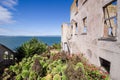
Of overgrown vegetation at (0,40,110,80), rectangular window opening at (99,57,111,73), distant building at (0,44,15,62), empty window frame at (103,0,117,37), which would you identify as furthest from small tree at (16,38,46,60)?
rectangular window opening at (99,57,111,73)

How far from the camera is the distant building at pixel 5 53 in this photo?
818 inches

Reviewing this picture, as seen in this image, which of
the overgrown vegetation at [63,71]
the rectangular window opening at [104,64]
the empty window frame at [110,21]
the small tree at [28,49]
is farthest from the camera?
the small tree at [28,49]

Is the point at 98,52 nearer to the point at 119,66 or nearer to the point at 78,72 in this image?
the point at 119,66

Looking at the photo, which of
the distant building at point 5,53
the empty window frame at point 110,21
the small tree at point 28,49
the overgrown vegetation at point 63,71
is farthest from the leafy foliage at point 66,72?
the small tree at point 28,49

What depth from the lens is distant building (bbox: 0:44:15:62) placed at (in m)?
20.8

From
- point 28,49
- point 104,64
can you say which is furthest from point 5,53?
point 104,64

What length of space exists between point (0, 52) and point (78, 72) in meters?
17.1

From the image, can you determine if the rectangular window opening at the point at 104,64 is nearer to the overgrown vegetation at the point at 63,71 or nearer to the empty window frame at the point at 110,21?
the overgrown vegetation at the point at 63,71

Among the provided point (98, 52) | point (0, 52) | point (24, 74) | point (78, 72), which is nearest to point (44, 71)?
point (24, 74)

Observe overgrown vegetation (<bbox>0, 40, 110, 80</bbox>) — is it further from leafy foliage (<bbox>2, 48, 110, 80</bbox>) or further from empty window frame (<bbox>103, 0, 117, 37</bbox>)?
empty window frame (<bbox>103, 0, 117, 37</bbox>)

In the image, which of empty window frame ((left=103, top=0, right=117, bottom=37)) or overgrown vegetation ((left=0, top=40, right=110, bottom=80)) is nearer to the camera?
overgrown vegetation ((left=0, top=40, right=110, bottom=80))

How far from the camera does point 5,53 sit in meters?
22.9

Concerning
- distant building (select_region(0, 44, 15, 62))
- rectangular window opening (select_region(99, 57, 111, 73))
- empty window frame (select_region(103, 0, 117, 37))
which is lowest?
distant building (select_region(0, 44, 15, 62))

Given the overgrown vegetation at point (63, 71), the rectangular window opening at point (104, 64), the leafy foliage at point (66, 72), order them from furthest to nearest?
the rectangular window opening at point (104, 64) < the overgrown vegetation at point (63, 71) < the leafy foliage at point (66, 72)
